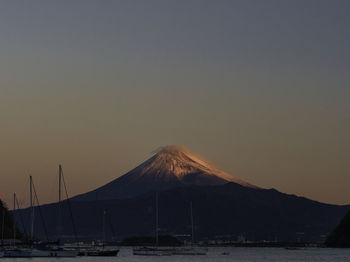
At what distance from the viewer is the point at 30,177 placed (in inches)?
5025

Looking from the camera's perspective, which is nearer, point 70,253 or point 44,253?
point 44,253

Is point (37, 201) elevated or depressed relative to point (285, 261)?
elevated

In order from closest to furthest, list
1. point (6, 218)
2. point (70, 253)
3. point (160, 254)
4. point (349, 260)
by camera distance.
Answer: point (70, 253)
point (349, 260)
point (160, 254)
point (6, 218)

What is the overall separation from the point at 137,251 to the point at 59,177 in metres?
55.2

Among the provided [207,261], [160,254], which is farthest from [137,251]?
[207,261]

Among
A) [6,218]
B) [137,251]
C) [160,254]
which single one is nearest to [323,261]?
[160,254]

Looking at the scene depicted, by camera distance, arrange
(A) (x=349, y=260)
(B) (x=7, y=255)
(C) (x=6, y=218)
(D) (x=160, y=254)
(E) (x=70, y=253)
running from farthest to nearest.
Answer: (C) (x=6, y=218) → (D) (x=160, y=254) → (A) (x=349, y=260) → (E) (x=70, y=253) → (B) (x=7, y=255)

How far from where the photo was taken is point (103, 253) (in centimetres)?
14250

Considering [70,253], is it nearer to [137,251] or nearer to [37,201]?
[37,201]

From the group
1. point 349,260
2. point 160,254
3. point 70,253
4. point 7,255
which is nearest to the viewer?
point 7,255

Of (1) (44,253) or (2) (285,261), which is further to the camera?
(2) (285,261)

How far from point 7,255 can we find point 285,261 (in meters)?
52.1

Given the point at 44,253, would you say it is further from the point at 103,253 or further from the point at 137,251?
the point at 137,251

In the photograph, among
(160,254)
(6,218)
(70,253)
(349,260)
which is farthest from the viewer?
(6,218)
